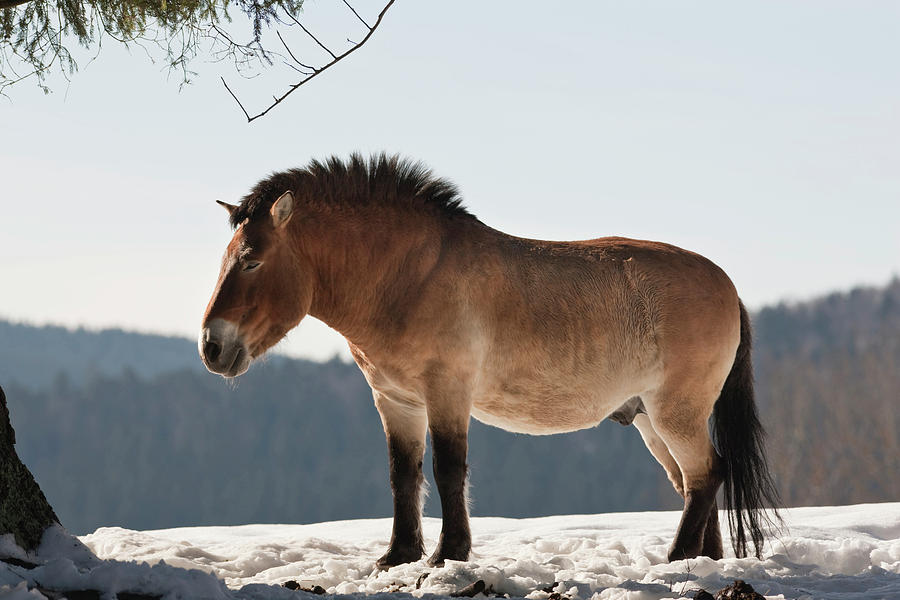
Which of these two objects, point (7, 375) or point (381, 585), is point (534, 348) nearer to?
point (381, 585)

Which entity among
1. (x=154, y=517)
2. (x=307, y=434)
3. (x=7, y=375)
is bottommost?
(x=154, y=517)

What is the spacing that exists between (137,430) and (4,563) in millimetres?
82899

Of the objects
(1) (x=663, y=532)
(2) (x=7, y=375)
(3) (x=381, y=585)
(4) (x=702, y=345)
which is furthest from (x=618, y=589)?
(2) (x=7, y=375)

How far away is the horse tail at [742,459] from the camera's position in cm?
555

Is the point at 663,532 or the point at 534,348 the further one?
the point at 663,532

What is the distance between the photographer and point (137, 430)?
267 ft

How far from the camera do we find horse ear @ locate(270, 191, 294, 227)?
4.88 metres

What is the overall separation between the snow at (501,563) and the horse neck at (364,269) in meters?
1.31

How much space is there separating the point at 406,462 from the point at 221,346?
1.32m

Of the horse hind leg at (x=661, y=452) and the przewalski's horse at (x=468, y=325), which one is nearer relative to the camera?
the przewalski's horse at (x=468, y=325)

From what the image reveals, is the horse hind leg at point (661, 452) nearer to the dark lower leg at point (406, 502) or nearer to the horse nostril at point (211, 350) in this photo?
the dark lower leg at point (406, 502)

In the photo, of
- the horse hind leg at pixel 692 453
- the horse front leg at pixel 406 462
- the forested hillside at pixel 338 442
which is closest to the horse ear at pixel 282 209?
the horse front leg at pixel 406 462

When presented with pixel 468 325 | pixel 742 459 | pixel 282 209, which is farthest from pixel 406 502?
pixel 742 459

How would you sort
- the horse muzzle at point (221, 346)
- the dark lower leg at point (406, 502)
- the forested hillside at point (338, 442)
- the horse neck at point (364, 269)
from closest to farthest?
1. the horse muzzle at point (221, 346)
2. the horse neck at point (364, 269)
3. the dark lower leg at point (406, 502)
4. the forested hillside at point (338, 442)
